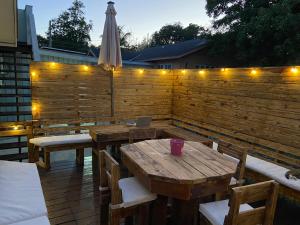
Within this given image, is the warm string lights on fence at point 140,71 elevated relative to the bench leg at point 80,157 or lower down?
elevated

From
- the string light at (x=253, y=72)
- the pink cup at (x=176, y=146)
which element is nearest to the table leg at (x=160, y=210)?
the pink cup at (x=176, y=146)

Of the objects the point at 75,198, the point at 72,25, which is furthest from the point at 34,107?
the point at 72,25

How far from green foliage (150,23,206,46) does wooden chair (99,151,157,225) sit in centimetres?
2278

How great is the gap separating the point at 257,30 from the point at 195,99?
3.66 meters

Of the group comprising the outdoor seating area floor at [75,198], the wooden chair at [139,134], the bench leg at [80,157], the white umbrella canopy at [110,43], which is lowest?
the outdoor seating area floor at [75,198]

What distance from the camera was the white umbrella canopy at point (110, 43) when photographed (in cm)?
488

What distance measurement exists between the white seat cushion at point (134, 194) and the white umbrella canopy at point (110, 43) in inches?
122

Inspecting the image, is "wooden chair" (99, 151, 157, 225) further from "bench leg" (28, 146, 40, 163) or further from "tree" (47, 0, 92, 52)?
"tree" (47, 0, 92, 52)

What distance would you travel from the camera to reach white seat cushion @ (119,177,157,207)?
90.8 inches

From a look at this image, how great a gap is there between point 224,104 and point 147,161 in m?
3.33

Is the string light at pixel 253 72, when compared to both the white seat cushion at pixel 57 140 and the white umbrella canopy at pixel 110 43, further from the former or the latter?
the white seat cushion at pixel 57 140

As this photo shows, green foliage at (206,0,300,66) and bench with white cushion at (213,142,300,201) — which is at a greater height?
green foliage at (206,0,300,66)

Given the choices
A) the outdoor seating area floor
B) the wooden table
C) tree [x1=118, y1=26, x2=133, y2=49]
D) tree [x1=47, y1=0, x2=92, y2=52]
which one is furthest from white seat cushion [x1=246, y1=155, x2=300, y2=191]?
tree [x1=118, y1=26, x2=133, y2=49]

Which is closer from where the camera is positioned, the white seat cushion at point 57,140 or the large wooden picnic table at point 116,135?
the large wooden picnic table at point 116,135
